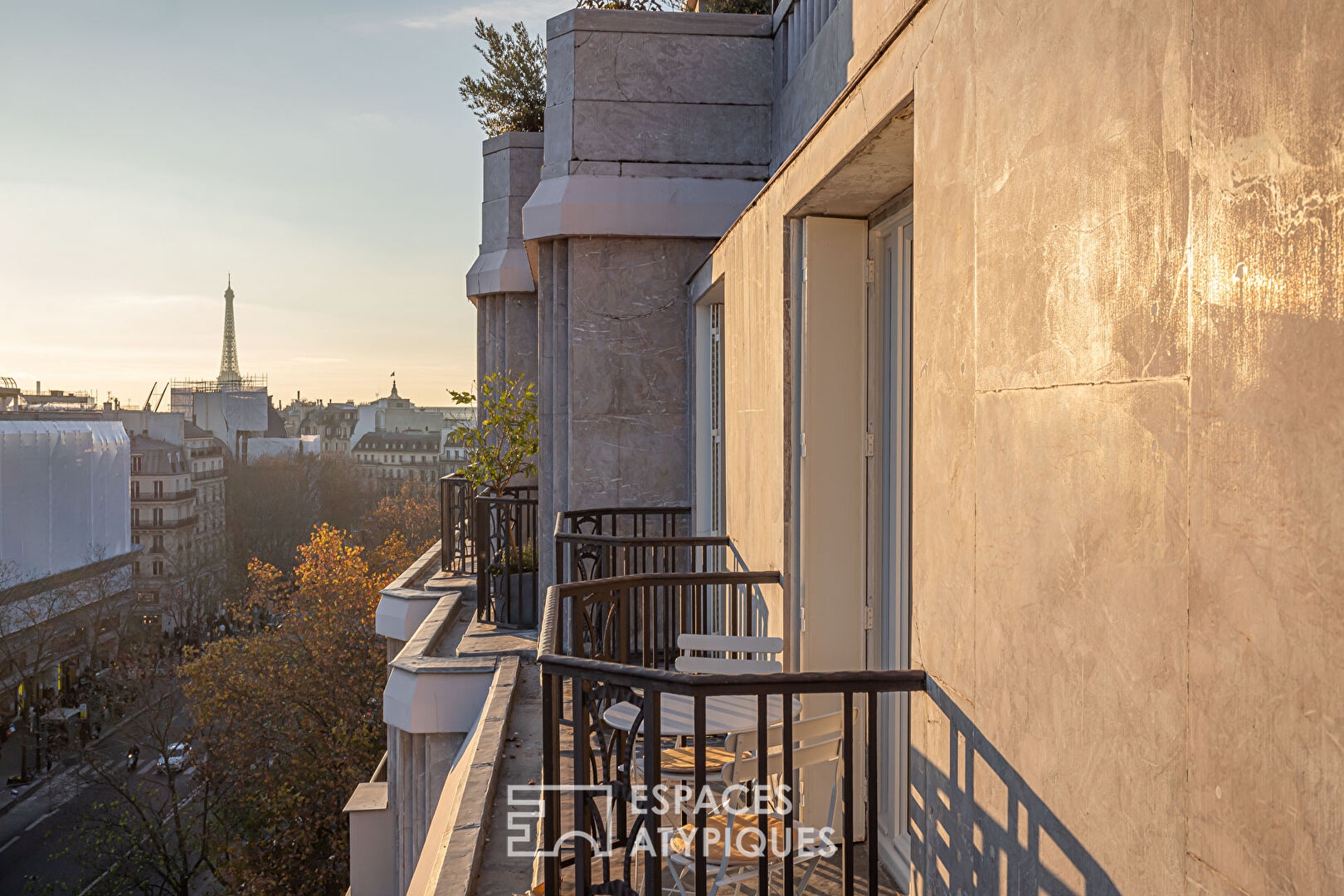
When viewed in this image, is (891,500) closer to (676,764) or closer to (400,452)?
(676,764)

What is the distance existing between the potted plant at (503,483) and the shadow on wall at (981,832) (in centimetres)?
634

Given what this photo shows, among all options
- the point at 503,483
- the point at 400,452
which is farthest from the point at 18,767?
the point at 400,452

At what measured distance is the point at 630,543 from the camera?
5309 mm

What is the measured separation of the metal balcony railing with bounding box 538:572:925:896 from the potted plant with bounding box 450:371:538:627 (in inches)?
167

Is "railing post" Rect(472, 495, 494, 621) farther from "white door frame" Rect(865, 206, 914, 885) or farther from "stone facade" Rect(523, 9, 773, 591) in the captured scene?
"white door frame" Rect(865, 206, 914, 885)

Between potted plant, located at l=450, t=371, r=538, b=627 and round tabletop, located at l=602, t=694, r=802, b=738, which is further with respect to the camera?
potted plant, located at l=450, t=371, r=538, b=627

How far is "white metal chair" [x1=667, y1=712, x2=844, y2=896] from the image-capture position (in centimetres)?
261

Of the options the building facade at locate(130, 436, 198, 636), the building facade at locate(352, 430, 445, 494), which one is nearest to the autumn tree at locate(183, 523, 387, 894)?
the building facade at locate(130, 436, 198, 636)

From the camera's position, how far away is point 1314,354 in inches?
44.2

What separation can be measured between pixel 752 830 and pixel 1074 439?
1.56 metres

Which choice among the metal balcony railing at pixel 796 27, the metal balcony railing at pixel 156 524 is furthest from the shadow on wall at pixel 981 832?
the metal balcony railing at pixel 156 524

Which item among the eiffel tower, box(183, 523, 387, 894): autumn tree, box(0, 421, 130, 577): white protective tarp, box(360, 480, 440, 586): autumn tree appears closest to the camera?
box(183, 523, 387, 894): autumn tree

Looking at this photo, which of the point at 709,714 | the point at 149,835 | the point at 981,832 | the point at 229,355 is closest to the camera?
the point at 981,832

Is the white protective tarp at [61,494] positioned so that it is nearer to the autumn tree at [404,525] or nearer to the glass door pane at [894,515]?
the autumn tree at [404,525]
